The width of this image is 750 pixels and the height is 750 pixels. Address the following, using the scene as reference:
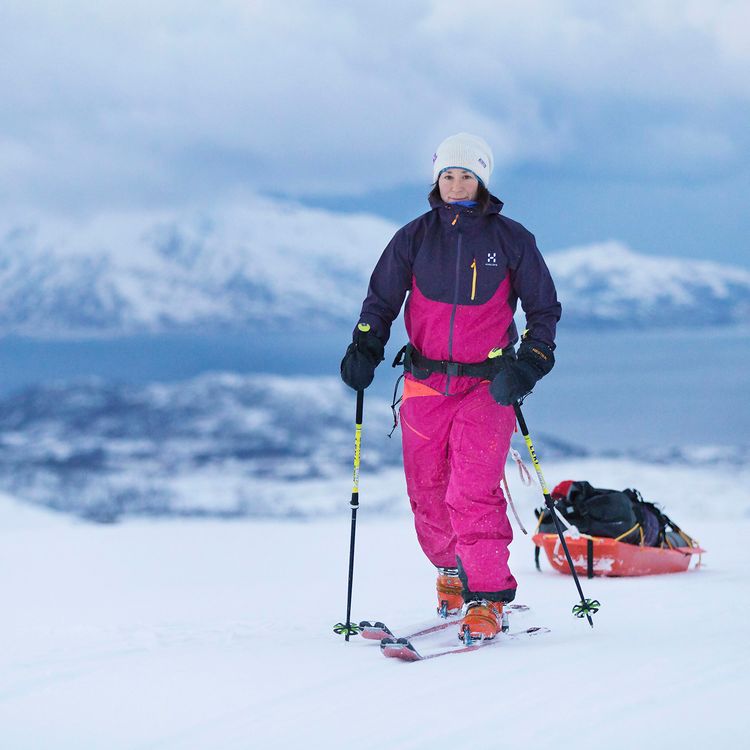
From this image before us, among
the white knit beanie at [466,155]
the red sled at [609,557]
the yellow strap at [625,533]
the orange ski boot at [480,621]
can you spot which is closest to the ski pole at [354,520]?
Answer: the orange ski boot at [480,621]

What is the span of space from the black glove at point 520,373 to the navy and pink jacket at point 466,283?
4.4 inches

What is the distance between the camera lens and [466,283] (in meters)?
4.28

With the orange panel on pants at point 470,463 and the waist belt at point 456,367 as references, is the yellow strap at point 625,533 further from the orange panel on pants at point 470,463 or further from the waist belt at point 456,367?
the waist belt at point 456,367

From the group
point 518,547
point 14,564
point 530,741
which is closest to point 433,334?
point 530,741

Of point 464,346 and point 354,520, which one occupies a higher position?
point 464,346

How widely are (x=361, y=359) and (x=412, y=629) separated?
140 centimetres

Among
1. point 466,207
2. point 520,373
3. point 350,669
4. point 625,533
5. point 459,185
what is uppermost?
point 459,185

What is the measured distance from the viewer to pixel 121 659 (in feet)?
12.6

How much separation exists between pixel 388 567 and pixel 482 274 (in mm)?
3542

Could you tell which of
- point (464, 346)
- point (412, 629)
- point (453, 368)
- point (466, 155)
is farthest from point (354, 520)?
point (466, 155)

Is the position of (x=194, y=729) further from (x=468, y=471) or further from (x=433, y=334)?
(x=433, y=334)

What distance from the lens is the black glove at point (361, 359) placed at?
431 centimetres

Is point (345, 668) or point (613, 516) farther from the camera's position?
point (613, 516)

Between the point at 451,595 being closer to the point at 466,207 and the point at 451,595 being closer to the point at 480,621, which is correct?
the point at 480,621
